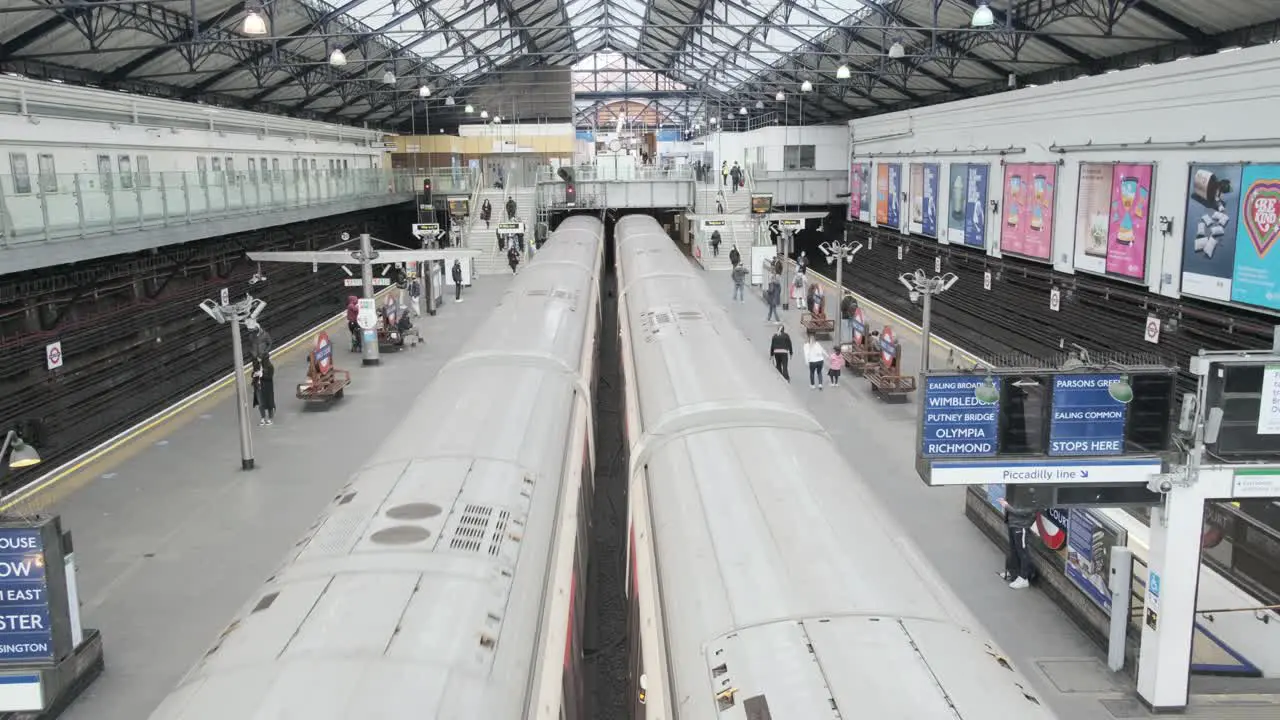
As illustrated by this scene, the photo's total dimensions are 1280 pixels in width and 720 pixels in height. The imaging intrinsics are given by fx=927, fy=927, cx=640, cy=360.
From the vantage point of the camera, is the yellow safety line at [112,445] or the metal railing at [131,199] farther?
the yellow safety line at [112,445]

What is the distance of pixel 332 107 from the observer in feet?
120

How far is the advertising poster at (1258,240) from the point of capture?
44.0 feet

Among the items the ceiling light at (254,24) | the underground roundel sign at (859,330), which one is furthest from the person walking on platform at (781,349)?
the ceiling light at (254,24)

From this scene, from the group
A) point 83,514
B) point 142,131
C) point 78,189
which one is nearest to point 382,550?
point 83,514

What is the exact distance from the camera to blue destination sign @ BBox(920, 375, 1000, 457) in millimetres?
7137

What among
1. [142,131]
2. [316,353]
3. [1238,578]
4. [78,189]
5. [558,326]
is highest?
[142,131]

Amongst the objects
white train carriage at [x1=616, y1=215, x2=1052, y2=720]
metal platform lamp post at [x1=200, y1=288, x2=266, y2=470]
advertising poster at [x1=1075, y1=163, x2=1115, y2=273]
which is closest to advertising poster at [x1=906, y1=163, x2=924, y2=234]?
advertising poster at [x1=1075, y1=163, x2=1115, y2=273]

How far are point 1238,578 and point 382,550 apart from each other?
8.94 metres

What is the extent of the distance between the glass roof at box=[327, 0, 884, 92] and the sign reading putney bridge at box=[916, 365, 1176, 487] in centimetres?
1300

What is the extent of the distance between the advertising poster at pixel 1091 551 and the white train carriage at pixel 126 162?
12.5 m

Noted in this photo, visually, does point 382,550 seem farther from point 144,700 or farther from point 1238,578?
point 1238,578

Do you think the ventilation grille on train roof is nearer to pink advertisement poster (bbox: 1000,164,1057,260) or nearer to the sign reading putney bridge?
the sign reading putney bridge

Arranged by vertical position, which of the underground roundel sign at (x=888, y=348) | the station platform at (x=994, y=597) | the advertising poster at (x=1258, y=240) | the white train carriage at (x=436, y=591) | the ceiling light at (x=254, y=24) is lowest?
the station platform at (x=994, y=597)

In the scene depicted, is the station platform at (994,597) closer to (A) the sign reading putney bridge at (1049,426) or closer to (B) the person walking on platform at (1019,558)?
(B) the person walking on platform at (1019,558)
